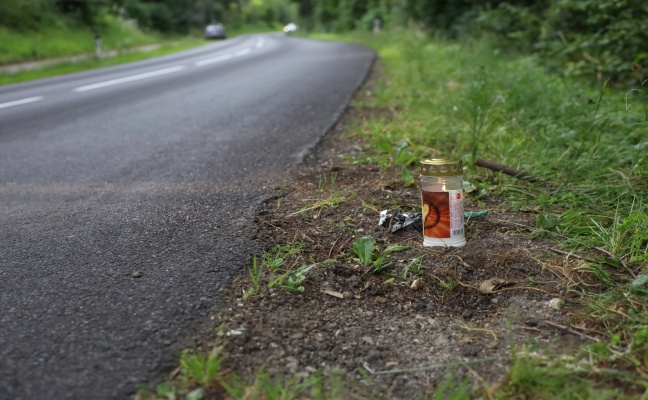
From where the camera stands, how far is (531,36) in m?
13.1

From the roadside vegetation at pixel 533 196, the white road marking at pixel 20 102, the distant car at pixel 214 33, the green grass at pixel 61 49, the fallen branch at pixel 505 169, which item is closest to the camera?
the roadside vegetation at pixel 533 196

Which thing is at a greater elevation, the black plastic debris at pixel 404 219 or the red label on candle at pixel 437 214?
the red label on candle at pixel 437 214

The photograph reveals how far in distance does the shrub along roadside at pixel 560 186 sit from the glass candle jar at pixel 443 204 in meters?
0.44

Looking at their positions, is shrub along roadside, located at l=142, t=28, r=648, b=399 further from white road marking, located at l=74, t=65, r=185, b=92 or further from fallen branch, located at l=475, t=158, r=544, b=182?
white road marking, located at l=74, t=65, r=185, b=92

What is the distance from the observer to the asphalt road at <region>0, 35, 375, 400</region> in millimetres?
2037

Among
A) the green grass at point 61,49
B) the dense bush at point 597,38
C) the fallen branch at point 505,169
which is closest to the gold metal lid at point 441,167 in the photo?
the fallen branch at point 505,169

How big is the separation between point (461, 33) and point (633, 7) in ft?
30.0

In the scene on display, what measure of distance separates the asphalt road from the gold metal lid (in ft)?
2.96

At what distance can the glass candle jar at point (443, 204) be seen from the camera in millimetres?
3008

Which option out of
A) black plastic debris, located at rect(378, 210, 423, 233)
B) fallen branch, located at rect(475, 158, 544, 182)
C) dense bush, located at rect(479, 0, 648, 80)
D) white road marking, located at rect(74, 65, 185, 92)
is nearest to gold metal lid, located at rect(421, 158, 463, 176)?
black plastic debris, located at rect(378, 210, 423, 233)

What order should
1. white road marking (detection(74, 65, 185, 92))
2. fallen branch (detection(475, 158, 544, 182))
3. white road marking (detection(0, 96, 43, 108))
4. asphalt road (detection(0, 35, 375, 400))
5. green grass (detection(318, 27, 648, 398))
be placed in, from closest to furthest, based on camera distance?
asphalt road (detection(0, 35, 375, 400))
green grass (detection(318, 27, 648, 398))
fallen branch (detection(475, 158, 544, 182))
white road marking (detection(0, 96, 43, 108))
white road marking (detection(74, 65, 185, 92))

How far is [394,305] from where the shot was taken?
102 inches

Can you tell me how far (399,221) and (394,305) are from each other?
790 mm

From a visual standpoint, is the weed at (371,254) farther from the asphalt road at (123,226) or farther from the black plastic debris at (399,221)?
the asphalt road at (123,226)
